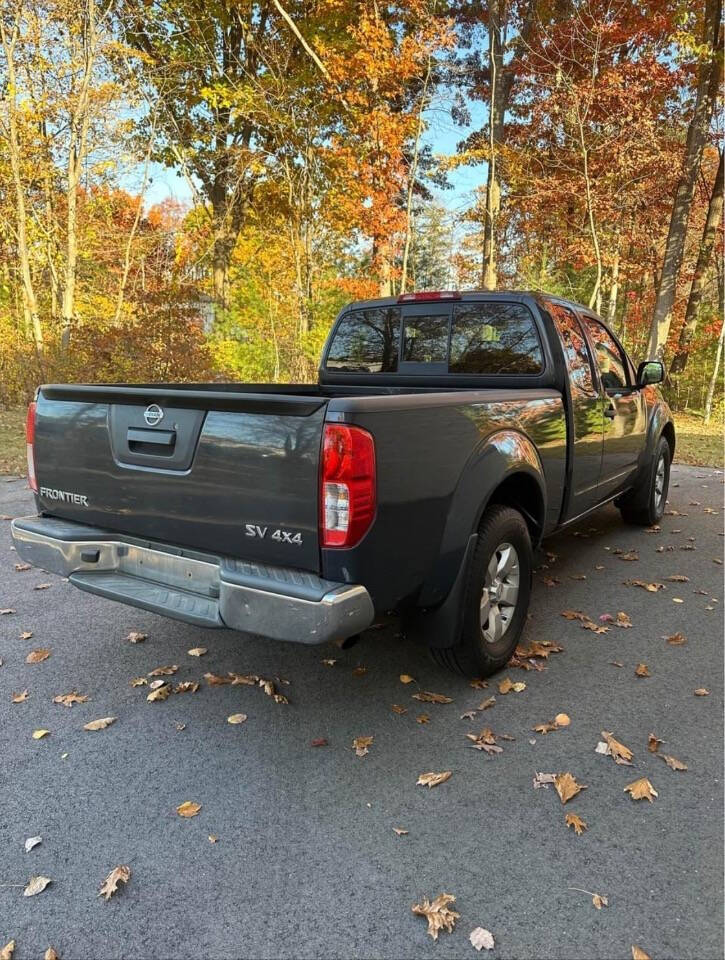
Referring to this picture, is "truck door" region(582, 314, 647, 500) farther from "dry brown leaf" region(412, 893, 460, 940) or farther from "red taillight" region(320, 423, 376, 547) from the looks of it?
"dry brown leaf" region(412, 893, 460, 940)

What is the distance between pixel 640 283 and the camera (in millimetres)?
23047

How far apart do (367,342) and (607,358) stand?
188 centimetres

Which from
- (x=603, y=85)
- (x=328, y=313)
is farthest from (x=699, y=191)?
(x=328, y=313)

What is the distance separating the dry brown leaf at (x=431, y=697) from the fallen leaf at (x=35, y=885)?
1705 mm

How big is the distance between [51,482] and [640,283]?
78.6 feet

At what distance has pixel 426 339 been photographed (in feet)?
14.4

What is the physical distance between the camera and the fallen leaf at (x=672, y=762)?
262 cm

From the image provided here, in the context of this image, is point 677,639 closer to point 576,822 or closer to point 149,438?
point 576,822

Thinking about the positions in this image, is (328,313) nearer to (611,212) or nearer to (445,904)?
(611,212)

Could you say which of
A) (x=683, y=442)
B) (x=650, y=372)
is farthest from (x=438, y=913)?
(x=683, y=442)

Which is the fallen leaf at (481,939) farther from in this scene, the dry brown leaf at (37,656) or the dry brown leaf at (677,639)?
the dry brown leaf at (37,656)

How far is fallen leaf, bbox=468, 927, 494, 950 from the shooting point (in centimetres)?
183

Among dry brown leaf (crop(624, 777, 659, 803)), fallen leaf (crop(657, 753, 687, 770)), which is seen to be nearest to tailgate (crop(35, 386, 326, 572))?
dry brown leaf (crop(624, 777, 659, 803))

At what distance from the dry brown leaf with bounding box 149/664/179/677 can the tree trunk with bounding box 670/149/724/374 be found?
17784mm
